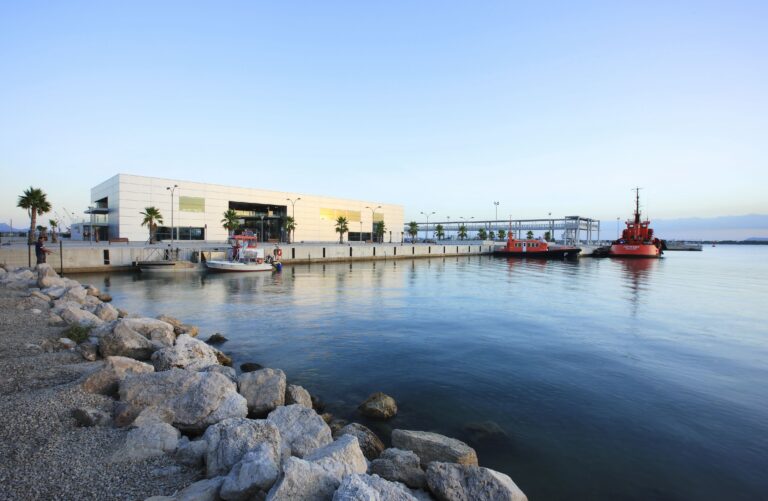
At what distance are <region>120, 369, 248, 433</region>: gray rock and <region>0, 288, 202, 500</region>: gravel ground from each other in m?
0.49

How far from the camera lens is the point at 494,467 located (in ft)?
25.7

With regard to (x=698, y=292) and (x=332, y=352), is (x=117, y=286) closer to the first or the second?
(x=332, y=352)

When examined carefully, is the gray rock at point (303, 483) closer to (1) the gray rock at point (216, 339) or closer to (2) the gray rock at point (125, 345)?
(2) the gray rock at point (125, 345)

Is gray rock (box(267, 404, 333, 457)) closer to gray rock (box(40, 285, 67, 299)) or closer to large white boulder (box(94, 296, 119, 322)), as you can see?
large white boulder (box(94, 296, 119, 322))

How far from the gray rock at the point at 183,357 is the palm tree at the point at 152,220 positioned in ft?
188

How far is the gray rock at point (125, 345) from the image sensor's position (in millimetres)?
10761

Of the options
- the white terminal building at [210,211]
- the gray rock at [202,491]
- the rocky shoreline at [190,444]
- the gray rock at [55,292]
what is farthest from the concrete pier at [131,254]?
the gray rock at [202,491]

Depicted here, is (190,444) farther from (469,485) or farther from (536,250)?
(536,250)

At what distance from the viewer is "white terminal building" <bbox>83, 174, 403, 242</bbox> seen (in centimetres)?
6631

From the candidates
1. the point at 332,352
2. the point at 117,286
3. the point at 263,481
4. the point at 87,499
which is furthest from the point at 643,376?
the point at 117,286

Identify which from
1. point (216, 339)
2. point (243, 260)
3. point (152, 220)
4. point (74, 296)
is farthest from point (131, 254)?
point (216, 339)

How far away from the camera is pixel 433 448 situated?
7.21 m

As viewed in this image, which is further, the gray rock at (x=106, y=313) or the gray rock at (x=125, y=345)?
the gray rock at (x=106, y=313)

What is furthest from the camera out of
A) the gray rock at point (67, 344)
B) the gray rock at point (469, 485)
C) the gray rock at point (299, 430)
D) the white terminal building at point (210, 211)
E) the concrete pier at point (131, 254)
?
the white terminal building at point (210, 211)
